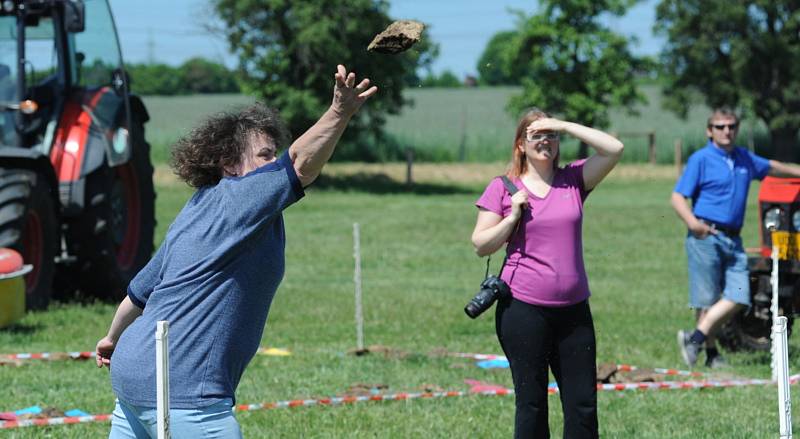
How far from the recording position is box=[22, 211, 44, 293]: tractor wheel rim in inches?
444

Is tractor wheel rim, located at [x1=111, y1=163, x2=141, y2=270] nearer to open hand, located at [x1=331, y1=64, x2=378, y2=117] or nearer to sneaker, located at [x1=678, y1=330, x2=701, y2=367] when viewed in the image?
sneaker, located at [x1=678, y1=330, x2=701, y2=367]

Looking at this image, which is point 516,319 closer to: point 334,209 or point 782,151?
point 334,209

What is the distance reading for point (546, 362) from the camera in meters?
5.57

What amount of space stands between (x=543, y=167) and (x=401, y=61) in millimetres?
34540

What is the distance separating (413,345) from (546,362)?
189 inches

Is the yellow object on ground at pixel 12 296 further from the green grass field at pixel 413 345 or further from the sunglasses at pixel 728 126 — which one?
the sunglasses at pixel 728 126

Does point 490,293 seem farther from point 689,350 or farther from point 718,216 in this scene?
point 689,350

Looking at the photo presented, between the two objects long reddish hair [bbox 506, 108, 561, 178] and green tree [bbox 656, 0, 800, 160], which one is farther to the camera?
green tree [bbox 656, 0, 800, 160]

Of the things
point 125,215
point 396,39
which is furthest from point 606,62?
point 396,39

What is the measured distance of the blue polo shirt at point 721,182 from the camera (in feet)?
29.7

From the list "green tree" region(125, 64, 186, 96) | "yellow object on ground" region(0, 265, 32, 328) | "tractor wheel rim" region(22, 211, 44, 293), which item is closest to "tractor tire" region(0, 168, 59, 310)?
"tractor wheel rim" region(22, 211, 44, 293)

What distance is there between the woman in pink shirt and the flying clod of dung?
1273 mm

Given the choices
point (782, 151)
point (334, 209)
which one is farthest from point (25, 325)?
point (782, 151)

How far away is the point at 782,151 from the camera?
56312 millimetres
